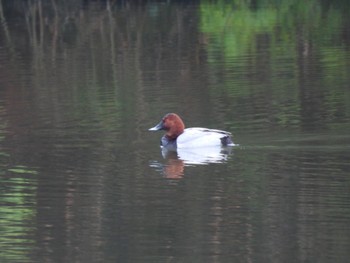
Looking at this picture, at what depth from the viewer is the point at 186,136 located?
1563 centimetres

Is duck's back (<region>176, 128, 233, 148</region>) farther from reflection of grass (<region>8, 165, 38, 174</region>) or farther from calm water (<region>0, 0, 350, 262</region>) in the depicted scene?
reflection of grass (<region>8, 165, 38, 174</region>)

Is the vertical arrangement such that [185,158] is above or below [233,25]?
above

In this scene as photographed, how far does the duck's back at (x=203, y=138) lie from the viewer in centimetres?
1515

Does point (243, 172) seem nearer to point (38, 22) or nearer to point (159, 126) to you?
point (159, 126)

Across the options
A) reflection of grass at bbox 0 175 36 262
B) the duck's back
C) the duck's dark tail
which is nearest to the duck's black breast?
the duck's back

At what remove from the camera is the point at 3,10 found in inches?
1556

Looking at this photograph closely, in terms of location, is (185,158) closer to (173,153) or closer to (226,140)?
(173,153)

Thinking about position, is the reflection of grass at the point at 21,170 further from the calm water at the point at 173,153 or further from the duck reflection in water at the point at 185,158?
the duck reflection in water at the point at 185,158

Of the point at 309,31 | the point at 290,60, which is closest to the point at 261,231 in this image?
the point at 290,60

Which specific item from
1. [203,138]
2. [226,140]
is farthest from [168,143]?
[226,140]

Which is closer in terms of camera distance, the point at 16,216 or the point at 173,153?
the point at 16,216

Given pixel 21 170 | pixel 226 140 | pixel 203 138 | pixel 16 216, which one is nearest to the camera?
pixel 16 216

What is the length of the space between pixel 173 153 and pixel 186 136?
1.20 feet

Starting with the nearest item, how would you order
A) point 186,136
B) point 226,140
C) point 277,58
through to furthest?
1. point 226,140
2. point 186,136
3. point 277,58
